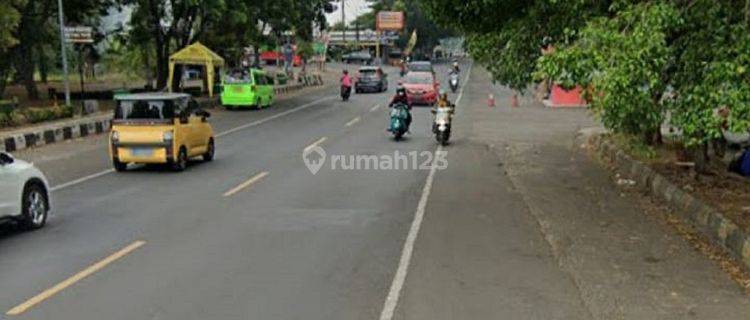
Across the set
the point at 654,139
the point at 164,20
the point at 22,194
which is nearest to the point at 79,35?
the point at 164,20

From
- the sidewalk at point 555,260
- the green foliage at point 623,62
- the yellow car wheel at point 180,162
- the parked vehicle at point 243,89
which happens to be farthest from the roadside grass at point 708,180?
the parked vehicle at point 243,89

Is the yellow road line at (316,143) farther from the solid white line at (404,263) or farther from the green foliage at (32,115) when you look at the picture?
the green foliage at (32,115)

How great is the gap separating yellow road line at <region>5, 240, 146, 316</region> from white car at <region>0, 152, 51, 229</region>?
1747 millimetres

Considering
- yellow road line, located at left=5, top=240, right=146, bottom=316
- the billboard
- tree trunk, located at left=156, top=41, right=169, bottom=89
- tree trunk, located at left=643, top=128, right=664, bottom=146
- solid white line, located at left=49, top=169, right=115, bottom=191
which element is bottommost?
solid white line, located at left=49, top=169, right=115, bottom=191

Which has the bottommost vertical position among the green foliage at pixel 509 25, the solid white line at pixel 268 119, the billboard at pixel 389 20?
the solid white line at pixel 268 119

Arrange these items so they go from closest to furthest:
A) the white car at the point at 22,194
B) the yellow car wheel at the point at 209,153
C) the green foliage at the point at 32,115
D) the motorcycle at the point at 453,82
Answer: the white car at the point at 22,194
the yellow car wheel at the point at 209,153
the green foliage at the point at 32,115
the motorcycle at the point at 453,82

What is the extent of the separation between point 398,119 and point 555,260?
13679 mm

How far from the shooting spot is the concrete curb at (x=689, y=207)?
8820mm

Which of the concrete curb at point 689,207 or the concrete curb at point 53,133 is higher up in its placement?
the concrete curb at point 689,207

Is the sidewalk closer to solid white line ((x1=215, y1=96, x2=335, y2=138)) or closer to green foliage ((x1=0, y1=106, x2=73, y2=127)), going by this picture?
solid white line ((x1=215, y1=96, x2=335, y2=138))

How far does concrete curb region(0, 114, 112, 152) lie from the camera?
2110 cm

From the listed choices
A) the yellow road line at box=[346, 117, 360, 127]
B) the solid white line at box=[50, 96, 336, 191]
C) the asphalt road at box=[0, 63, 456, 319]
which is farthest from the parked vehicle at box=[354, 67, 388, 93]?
the asphalt road at box=[0, 63, 456, 319]

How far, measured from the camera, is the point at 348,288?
25.1 feet

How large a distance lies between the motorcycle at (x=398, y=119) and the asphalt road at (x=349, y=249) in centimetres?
465
